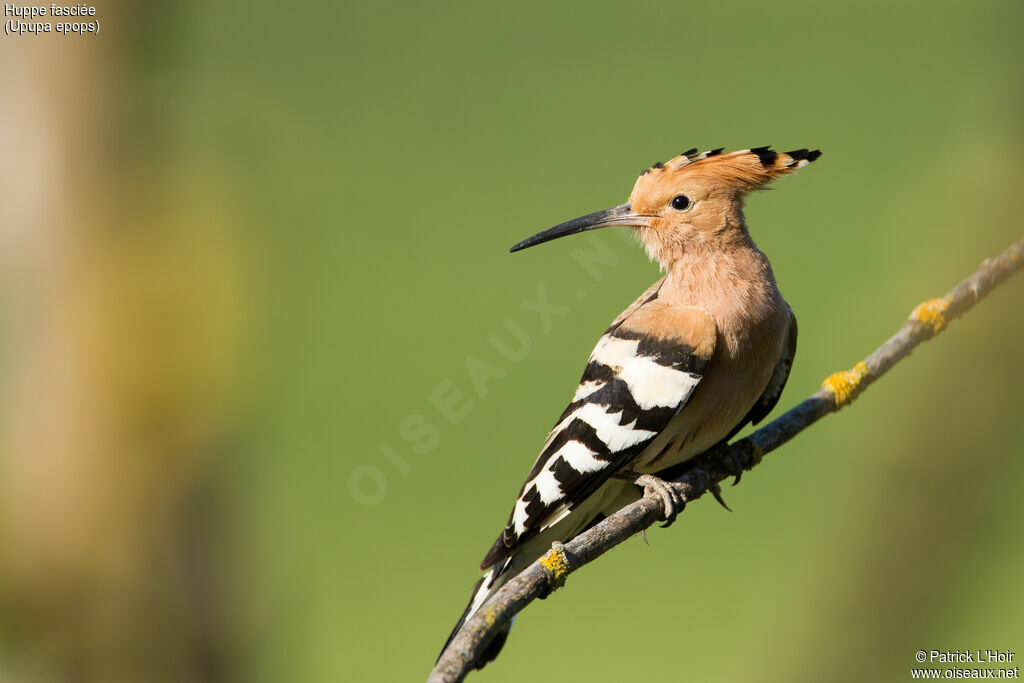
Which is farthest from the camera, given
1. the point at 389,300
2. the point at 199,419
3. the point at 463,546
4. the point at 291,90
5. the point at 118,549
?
the point at 291,90

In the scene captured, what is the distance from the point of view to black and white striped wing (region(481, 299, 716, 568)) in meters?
1.29

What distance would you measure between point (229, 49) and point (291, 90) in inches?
23.8

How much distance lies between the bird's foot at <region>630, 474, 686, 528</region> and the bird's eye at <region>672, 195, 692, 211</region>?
0.39 m

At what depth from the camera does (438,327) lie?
442cm

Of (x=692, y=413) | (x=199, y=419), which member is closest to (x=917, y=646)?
(x=692, y=413)

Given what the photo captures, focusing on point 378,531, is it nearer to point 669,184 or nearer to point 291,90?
point 669,184

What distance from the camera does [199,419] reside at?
1.25 m

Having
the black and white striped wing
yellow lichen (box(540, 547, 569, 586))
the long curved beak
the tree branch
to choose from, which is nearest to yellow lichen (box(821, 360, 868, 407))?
the tree branch

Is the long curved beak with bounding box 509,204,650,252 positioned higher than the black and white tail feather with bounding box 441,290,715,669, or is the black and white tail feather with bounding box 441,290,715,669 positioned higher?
the long curved beak with bounding box 509,204,650,252

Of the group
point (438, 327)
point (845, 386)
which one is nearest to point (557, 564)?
point (845, 386)

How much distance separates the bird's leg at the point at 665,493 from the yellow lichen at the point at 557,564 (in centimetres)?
35

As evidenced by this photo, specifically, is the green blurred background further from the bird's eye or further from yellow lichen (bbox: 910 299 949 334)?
the bird's eye

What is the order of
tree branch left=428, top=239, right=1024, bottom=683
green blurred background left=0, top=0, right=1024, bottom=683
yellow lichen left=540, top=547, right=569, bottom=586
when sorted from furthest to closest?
tree branch left=428, top=239, right=1024, bottom=683, green blurred background left=0, top=0, right=1024, bottom=683, yellow lichen left=540, top=547, right=569, bottom=586

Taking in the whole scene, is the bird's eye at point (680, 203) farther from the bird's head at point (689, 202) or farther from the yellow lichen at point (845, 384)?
the yellow lichen at point (845, 384)
